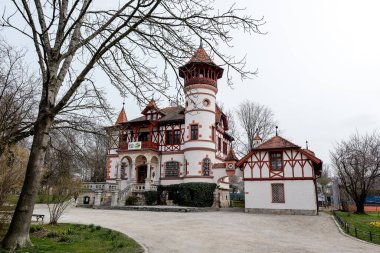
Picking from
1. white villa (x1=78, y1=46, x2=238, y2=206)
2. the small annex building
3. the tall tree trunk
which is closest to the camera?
the tall tree trunk

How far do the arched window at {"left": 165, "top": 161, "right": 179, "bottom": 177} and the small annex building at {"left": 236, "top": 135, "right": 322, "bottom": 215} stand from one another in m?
8.10

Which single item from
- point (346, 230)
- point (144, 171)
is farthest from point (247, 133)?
point (346, 230)

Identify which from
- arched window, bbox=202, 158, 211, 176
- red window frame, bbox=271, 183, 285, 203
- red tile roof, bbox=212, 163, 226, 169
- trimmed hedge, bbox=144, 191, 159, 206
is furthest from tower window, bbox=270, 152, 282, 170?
trimmed hedge, bbox=144, 191, 159, 206

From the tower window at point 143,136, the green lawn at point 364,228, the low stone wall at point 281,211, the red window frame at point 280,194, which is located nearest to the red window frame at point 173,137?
the tower window at point 143,136

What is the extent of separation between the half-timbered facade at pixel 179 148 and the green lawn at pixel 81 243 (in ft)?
58.0

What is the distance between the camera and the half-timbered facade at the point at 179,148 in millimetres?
28703

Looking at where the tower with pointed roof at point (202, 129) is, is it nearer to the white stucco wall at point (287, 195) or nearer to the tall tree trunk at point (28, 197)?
the white stucco wall at point (287, 195)

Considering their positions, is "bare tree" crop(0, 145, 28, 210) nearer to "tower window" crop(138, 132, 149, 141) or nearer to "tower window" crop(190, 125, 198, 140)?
"tower window" crop(190, 125, 198, 140)

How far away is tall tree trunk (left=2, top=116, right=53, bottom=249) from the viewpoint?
711 cm

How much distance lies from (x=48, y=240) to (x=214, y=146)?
22036 mm

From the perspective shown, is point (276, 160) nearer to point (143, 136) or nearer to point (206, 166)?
point (206, 166)

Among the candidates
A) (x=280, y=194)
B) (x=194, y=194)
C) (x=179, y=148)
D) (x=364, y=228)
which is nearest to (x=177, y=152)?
(x=179, y=148)

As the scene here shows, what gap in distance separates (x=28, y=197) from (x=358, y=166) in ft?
96.2

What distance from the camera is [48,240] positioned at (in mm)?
8844
